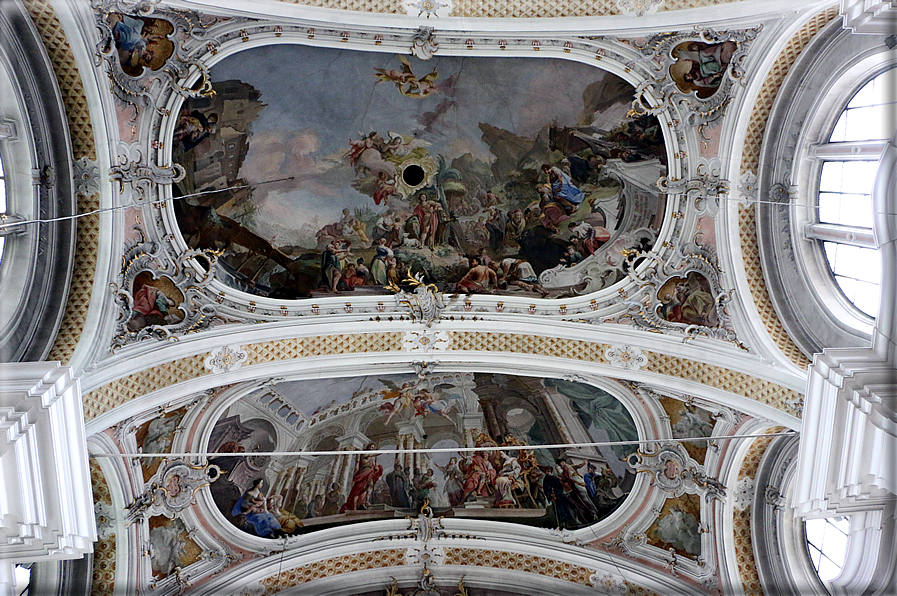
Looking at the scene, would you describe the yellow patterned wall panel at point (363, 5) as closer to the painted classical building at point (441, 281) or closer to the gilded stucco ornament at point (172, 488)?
the painted classical building at point (441, 281)

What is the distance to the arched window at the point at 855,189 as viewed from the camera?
30.8ft

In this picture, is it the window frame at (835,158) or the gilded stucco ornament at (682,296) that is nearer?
the window frame at (835,158)

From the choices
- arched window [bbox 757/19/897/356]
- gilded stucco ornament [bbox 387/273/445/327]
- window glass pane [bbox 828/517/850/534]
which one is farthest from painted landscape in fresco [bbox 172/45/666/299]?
window glass pane [bbox 828/517/850/534]

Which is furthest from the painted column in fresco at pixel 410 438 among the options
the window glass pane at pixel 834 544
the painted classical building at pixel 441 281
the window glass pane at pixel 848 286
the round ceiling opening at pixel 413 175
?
the window glass pane at pixel 848 286

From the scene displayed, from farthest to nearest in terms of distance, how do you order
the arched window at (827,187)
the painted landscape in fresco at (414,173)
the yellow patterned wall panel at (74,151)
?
1. the painted landscape in fresco at (414,173)
2. the arched window at (827,187)
3. the yellow patterned wall panel at (74,151)

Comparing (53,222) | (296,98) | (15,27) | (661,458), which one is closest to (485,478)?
(661,458)

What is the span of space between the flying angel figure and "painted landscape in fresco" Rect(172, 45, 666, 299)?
2 centimetres

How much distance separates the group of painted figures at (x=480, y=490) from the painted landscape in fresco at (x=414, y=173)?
3302 millimetres

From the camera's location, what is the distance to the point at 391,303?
467 inches

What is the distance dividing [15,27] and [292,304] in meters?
5.16

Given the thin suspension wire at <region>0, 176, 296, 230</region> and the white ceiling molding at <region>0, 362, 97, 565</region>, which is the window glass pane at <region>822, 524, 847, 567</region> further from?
the white ceiling molding at <region>0, 362, 97, 565</region>

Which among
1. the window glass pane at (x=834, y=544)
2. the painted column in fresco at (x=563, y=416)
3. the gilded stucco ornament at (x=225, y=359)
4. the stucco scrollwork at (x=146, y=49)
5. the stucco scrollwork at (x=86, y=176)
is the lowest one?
the window glass pane at (x=834, y=544)

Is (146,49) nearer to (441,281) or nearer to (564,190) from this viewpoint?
(441,281)

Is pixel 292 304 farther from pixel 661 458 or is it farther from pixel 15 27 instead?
pixel 661 458
